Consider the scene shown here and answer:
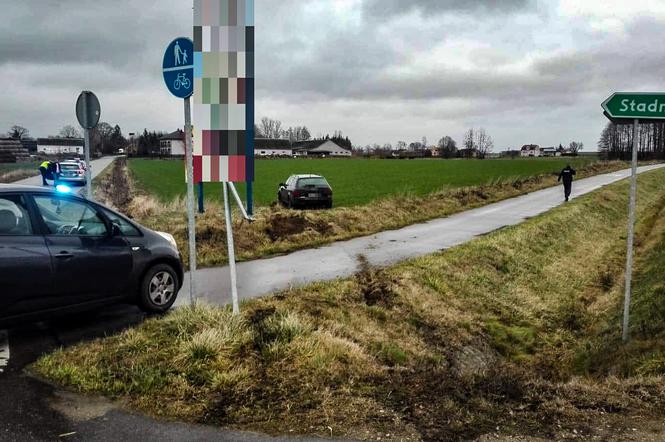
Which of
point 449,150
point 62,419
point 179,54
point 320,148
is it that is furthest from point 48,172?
point 320,148

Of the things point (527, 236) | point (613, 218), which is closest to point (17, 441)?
point (527, 236)

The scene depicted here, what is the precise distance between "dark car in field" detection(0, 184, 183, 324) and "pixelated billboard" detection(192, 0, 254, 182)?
1.46 m

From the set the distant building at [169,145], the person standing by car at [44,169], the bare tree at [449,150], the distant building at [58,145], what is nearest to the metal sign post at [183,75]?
the person standing by car at [44,169]

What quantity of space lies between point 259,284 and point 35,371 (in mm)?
4603

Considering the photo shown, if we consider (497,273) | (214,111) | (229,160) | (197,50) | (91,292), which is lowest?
(497,273)

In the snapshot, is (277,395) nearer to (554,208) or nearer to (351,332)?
(351,332)

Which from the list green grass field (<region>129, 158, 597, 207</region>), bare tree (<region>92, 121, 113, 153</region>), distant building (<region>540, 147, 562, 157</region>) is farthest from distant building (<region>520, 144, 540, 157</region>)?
bare tree (<region>92, 121, 113, 153</region>)

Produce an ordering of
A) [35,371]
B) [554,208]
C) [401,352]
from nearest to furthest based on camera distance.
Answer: [35,371], [401,352], [554,208]

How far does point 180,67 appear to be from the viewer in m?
6.30

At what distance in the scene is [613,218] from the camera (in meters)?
25.6

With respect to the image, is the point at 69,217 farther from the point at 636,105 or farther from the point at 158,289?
the point at 636,105

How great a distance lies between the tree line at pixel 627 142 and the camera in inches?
4430

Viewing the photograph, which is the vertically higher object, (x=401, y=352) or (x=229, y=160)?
(x=229, y=160)

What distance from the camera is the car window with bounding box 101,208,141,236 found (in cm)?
687
